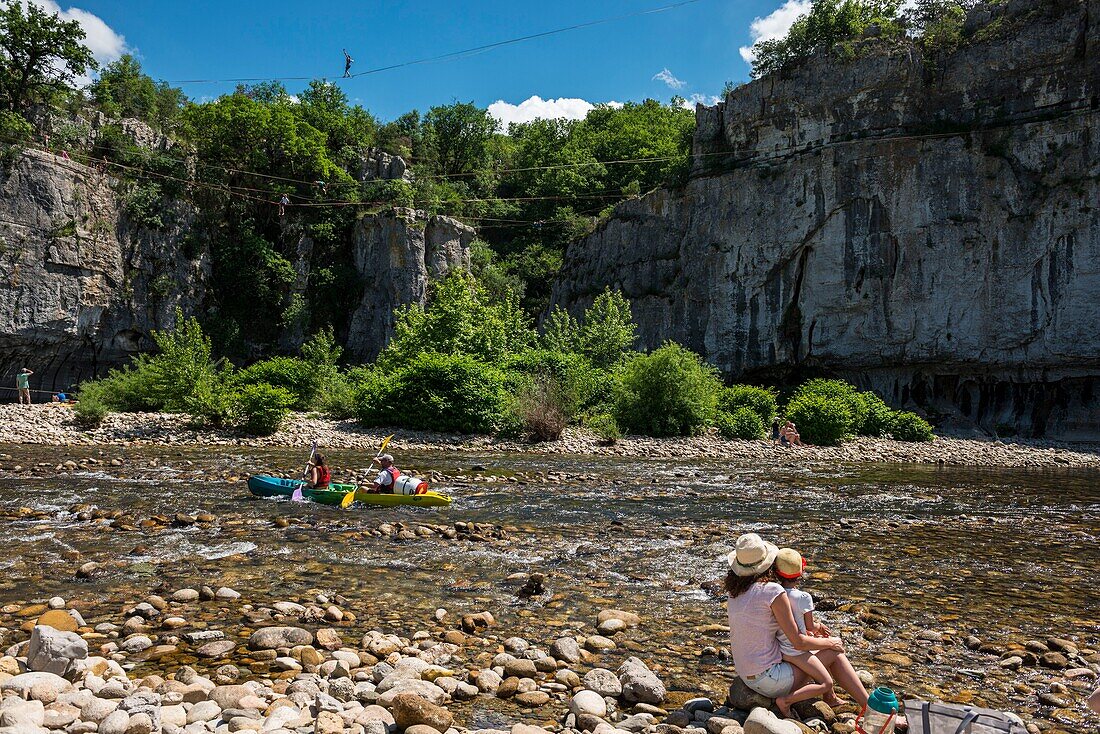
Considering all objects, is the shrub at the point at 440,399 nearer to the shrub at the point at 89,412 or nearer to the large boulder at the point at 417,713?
the shrub at the point at 89,412

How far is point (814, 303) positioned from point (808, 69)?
42.0 feet

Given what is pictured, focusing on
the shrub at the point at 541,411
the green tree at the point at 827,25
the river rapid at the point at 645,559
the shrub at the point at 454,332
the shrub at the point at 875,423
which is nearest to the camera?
the river rapid at the point at 645,559

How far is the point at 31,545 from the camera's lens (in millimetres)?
8625

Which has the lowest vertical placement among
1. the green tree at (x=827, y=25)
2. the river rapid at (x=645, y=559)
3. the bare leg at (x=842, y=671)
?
the river rapid at (x=645, y=559)

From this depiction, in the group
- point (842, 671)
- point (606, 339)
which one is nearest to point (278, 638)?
point (842, 671)

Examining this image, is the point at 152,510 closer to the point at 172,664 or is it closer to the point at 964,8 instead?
the point at 172,664

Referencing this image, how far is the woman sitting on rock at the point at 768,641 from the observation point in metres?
4.57

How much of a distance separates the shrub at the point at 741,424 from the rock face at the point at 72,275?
29.5 meters

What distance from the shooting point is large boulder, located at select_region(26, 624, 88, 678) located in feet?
14.9

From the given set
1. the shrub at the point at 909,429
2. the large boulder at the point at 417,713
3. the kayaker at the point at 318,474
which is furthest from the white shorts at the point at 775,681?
the shrub at the point at 909,429

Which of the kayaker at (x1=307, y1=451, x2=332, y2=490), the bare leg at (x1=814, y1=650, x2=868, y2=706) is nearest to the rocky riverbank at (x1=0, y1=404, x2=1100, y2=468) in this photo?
the kayaker at (x1=307, y1=451, x2=332, y2=490)

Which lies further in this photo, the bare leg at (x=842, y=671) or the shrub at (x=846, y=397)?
the shrub at (x=846, y=397)

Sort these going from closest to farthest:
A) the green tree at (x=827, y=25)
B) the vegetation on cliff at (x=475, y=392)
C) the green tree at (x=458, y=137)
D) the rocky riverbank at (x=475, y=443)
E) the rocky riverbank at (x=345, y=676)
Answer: the rocky riverbank at (x=345, y=676) < the rocky riverbank at (x=475, y=443) < the vegetation on cliff at (x=475, y=392) < the green tree at (x=827, y=25) < the green tree at (x=458, y=137)

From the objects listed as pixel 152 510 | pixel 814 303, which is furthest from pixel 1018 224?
pixel 152 510
